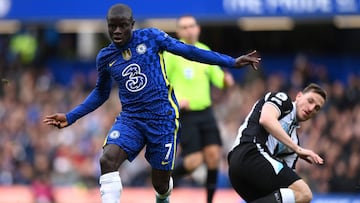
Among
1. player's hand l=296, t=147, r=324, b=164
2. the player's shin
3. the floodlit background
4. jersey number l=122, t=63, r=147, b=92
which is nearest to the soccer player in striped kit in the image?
player's hand l=296, t=147, r=324, b=164

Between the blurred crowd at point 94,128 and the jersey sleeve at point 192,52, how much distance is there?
26.6ft

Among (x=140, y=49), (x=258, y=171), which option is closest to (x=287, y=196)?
(x=258, y=171)

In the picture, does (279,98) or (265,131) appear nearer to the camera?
(279,98)

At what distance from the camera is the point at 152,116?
921cm

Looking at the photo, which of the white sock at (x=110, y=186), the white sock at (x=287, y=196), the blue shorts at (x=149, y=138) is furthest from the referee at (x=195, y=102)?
the white sock at (x=110, y=186)

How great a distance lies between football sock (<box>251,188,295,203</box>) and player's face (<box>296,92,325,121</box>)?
0.75 metres

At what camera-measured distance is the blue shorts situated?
9.12 metres

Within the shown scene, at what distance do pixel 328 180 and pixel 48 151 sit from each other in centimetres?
626

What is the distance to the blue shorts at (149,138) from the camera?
912 cm

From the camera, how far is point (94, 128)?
20141 mm

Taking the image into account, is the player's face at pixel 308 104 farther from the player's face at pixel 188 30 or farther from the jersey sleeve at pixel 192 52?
the player's face at pixel 188 30

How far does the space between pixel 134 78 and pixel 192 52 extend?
2.07 feet

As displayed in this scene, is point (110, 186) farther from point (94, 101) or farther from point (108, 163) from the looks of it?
point (94, 101)

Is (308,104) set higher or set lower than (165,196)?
higher
